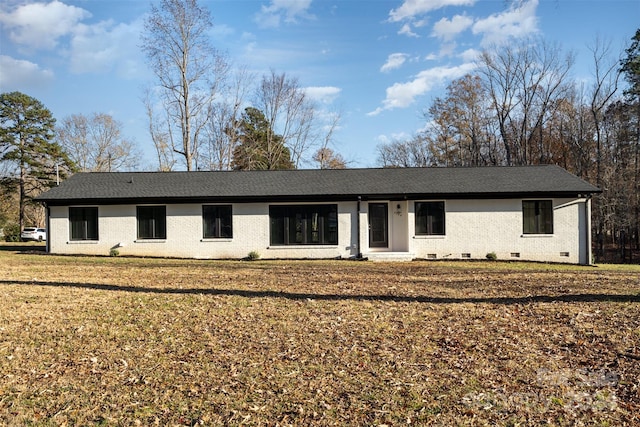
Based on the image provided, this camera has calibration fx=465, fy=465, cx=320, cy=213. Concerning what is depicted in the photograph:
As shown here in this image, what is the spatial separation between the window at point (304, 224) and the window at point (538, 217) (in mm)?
7671

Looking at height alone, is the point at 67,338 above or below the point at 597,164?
below

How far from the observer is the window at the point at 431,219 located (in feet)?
62.1

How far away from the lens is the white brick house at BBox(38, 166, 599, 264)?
1870 cm

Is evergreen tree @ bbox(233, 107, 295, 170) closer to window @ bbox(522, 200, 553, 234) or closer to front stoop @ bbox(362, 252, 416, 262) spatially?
front stoop @ bbox(362, 252, 416, 262)

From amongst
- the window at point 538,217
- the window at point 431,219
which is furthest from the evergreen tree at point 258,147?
the window at point 538,217

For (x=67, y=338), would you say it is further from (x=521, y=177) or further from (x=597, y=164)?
(x=597, y=164)

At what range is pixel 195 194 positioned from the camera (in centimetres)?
1923

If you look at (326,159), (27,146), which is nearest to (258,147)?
(326,159)

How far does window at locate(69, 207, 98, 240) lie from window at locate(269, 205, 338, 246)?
24.9ft


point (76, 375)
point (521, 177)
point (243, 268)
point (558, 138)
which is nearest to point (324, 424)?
point (76, 375)

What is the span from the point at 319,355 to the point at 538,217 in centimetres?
1592

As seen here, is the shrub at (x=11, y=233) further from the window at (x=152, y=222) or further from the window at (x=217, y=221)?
the window at (x=217, y=221)

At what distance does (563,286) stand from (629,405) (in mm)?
7056

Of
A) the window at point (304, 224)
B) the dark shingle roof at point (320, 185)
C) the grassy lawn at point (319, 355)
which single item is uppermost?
the dark shingle roof at point (320, 185)
